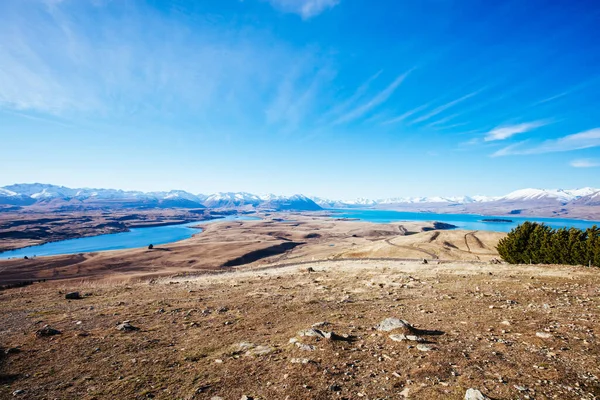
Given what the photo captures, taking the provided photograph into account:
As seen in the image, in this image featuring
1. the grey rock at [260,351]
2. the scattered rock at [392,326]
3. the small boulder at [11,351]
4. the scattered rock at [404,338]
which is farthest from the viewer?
the scattered rock at [392,326]

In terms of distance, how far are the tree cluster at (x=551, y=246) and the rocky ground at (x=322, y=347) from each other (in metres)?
16.7

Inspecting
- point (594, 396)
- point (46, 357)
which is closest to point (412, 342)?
point (594, 396)

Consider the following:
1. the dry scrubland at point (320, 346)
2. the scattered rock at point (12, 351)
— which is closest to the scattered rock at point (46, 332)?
the dry scrubland at point (320, 346)

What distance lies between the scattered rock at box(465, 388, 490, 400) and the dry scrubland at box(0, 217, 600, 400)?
24 cm

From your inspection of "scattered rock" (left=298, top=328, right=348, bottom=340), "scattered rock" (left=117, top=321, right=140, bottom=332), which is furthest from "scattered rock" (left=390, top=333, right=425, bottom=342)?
"scattered rock" (left=117, top=321, right=140, bottom=332)

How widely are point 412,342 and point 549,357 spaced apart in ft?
13.5

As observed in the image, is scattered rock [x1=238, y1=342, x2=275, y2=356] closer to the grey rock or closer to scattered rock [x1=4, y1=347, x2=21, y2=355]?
the grey rock

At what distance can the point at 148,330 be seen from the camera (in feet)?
47.2

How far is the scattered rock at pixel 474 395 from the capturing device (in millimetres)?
6771

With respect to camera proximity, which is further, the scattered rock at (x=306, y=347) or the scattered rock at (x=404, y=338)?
the scattered rock at (x=404, y=338)

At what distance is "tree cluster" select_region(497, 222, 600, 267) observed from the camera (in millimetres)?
32094

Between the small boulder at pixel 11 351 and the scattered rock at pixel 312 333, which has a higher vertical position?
the scattered rock at pixel 312 333

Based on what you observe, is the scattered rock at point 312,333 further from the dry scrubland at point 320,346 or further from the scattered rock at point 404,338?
the scattered rock at point 404,338

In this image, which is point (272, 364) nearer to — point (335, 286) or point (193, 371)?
point (193, 371)
